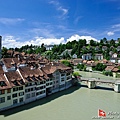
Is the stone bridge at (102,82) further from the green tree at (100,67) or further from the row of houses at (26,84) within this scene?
the green tree at (100,67)

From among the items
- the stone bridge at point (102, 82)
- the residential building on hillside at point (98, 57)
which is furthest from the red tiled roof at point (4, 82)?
the residential building on hillside at point (98, 57)

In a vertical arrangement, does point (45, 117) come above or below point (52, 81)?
below

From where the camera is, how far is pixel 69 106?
104 ft

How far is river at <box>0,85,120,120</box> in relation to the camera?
26672 mm

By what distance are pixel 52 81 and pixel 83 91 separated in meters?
8.86

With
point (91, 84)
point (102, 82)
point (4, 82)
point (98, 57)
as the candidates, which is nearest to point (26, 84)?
point (4, 82)

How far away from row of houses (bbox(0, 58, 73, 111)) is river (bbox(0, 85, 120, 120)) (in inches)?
46.8

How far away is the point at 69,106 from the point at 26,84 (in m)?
8.80

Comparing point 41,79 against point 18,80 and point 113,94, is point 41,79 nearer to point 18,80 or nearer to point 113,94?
point 18,80

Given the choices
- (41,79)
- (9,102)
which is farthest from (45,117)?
(41,79)

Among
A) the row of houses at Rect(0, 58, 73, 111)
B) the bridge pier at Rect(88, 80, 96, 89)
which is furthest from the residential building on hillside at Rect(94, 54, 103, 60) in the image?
the row of houses at Rect(0, 58, 73, 111)

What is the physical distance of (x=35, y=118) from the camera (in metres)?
26.0

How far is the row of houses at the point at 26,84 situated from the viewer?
2803 cm

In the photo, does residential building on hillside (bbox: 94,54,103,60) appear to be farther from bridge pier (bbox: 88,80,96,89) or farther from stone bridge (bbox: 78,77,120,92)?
bridge pier (bbox: 88,80,96,89)
